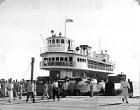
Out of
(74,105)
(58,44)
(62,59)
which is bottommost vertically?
(74,105)

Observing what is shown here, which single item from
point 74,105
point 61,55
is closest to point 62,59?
point 61,55

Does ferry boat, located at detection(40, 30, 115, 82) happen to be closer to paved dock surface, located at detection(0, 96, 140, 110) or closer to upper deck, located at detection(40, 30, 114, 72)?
upper deck, located at detection(40, 30, 114, 72)

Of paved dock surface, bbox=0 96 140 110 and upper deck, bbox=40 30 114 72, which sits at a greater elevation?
upper deck, bbox=40 30 114 72

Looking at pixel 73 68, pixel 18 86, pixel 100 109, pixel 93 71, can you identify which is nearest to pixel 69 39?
pixel 73 68

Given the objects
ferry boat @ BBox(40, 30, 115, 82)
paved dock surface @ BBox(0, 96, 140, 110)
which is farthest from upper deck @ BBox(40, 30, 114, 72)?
paved dock surface @ BBox(0, 96, 140, 110)

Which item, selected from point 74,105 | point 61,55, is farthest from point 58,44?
point 74,105

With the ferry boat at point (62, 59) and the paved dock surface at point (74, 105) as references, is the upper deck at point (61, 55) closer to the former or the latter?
the ferry boat at point (62, 59)

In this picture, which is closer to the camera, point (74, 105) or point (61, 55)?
point (74, 105)

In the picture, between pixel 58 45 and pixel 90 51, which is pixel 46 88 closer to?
pixel 58 45

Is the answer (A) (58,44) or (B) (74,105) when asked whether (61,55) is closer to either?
(A) (58,44)

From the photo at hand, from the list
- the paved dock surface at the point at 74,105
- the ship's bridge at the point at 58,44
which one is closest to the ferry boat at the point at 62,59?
the ship's bridge at the point at 58,44

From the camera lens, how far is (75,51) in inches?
1578

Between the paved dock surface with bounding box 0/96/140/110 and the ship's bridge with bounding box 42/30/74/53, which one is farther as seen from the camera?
the ship's bridge with bounding box 42/30/74/53

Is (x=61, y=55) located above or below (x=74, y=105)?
above
